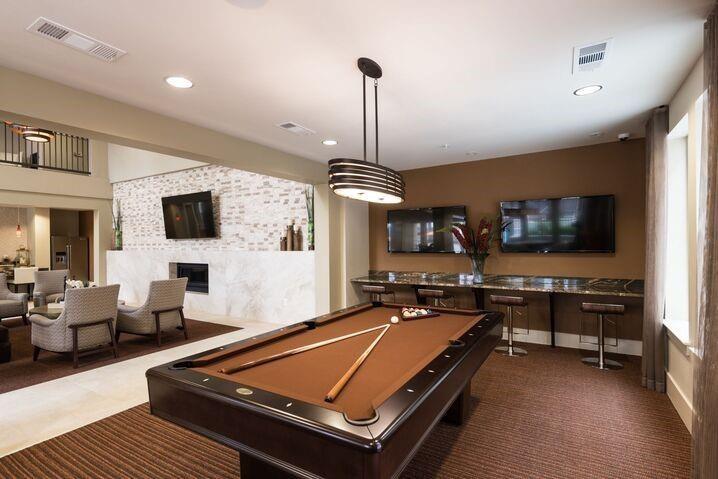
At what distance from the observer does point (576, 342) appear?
4996 millimetres

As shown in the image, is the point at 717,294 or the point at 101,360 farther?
the point at 101,360

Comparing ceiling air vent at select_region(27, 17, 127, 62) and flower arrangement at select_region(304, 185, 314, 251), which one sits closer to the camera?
ceiling air vent at select_region(27, 17, 127, 62)

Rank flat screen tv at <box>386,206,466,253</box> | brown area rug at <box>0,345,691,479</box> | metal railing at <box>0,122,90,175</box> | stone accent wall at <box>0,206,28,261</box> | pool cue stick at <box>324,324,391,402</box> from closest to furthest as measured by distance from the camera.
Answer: pool cue stick at <box>324,324,391,402</box> → brown area rug at <box>0,345,691,479</box> → flat screen tv at <box>386,206,466,253</box> → metal railing at <box>0,122,90,175</box> → stone accent wall at <box>0,206,28,261</box>

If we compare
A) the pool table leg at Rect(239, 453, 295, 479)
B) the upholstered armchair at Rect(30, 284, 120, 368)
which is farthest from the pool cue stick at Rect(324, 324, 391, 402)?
the upholstered armchair at Rect(30, 284, 120, 368)

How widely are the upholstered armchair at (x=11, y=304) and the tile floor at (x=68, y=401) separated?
11.2 ft

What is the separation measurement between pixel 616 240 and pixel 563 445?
3.14m

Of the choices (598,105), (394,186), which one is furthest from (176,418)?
(598,105)

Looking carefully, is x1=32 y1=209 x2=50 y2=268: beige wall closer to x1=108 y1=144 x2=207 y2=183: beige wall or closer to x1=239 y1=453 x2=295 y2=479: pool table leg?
x1=108 y1=144 x2=207 y2=183: beige wall

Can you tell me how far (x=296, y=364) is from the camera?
202 cm

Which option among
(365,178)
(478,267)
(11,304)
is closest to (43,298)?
(11,304)

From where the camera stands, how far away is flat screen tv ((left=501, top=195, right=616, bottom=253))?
4.74 m

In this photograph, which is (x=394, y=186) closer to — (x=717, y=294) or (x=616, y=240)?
(x=717, y=294)

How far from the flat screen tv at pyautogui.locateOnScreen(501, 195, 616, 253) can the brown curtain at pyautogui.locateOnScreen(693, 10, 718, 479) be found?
2869 millimetres

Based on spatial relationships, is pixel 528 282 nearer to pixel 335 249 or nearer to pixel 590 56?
pixel 335 249
